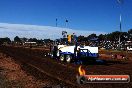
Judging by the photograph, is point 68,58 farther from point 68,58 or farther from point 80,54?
point 80,54

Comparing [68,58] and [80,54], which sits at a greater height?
[80,54]

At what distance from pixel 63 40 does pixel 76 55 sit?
23.5 feet

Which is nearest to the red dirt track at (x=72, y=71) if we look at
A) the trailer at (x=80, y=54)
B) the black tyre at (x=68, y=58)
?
the trailer at (x=80, y=54)

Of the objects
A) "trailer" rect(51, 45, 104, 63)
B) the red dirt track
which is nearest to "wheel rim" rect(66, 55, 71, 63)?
"trailer" rect(51, 45, 104, 63)

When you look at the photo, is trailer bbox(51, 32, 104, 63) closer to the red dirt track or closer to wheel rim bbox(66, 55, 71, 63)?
wheel rim bbox(66, 55, 71, 63)

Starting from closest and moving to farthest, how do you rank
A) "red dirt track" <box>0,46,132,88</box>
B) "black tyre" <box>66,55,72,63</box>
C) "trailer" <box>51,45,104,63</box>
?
"red dirt track" <box>0,46,132,88</box>, "trailer" <box>51,45,104,63</box>, "black tyre" <box>66,55,72,63</box>

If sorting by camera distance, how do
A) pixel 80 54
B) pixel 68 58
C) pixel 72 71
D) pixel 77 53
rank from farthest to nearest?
pixel 68 58 < pixel 80 54 < pixel 77 53 < pixel 72 71

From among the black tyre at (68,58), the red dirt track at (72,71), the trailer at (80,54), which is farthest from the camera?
the black tyre at (68,58)

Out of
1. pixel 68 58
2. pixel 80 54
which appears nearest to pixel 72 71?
pixel 80 54

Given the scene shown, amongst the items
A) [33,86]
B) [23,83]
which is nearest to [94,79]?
[33,86]

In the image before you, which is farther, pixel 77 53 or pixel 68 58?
pixel 68 58

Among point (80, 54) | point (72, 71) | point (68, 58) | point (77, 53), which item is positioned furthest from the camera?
point (68, 58)

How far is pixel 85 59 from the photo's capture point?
111ft

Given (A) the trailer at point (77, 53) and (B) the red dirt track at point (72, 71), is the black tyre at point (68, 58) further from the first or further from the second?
(B) the red dirt track at point (72, 71)
